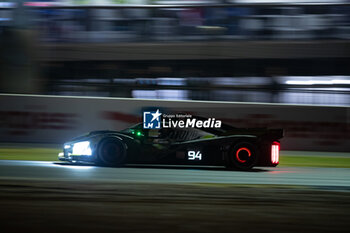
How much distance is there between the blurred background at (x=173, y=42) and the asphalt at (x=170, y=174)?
27.3 ft

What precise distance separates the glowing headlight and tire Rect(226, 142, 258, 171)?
8.72 feet

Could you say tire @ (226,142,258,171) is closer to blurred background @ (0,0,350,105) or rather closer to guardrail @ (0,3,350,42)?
blurred background @ (0,0,350,105)

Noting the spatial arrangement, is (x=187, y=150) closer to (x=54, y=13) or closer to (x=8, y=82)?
(x=8, y=82)

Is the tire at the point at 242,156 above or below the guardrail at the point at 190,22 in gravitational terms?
below

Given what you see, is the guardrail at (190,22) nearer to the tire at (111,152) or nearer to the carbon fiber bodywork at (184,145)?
the carbon fiber bodywork at (184,145)

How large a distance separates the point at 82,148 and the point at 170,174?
6.08 feet

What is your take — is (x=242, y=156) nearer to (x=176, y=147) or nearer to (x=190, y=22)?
(x=176, y=147)

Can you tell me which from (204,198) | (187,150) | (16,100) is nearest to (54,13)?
(16,100)

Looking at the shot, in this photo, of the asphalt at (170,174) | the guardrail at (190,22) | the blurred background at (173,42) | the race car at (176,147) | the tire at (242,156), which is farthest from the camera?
the guardrail at (190,22)

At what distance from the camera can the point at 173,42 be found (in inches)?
812

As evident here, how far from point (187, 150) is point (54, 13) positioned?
40.8ft

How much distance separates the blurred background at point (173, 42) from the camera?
18.8 metres

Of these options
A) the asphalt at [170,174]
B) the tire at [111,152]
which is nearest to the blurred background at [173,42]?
the asphalt at [170,174]

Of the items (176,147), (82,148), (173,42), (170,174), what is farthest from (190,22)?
(170,174)
